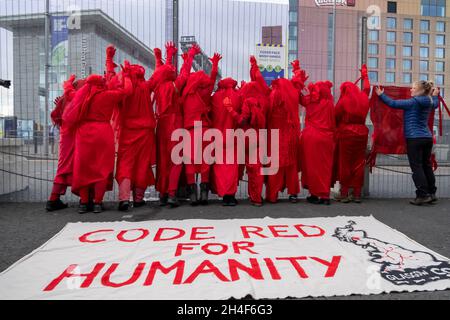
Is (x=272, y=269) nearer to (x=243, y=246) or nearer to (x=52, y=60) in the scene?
(x=243, y=246)

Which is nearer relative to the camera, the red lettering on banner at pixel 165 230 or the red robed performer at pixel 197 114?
the red lettering on banner at pixel 165 230

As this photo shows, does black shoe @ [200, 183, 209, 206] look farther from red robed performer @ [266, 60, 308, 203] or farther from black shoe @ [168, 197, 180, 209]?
red robed performer @ [266, 60, 308, 203]

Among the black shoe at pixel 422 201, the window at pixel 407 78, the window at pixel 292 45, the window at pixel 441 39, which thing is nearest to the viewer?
the black shoe at pixel 422 201

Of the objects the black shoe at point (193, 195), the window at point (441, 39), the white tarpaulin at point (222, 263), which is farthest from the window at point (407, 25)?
the white tarpaulin at point (222, 263)

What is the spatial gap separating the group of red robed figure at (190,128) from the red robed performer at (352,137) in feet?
0.05

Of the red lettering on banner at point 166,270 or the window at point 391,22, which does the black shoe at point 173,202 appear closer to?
the red lettering on banner at point 166,270

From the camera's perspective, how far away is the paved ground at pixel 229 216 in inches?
135

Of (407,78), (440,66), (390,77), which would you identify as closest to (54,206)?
(407,78)

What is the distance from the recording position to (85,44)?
582 cm

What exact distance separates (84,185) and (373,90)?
13.7 feet

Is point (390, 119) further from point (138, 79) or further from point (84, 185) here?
point (84, 185)

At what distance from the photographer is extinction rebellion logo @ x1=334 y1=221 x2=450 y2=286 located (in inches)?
101

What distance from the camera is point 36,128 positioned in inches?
219

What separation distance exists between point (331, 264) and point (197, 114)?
2.68 metres
